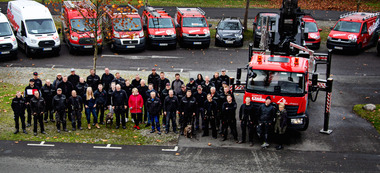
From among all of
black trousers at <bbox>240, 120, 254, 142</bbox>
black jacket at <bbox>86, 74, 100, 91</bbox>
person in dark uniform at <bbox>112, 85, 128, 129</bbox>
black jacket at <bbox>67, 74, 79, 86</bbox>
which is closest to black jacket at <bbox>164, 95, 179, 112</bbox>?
person in dark uniform at <bbox>112, 85, 128, 129</bbox>

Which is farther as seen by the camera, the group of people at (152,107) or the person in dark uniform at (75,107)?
the person in dark uniform at (75,107)

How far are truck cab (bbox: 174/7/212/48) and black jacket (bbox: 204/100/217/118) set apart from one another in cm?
1241

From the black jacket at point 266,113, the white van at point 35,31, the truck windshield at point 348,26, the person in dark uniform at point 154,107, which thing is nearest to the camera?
the black jacket at point 266,113

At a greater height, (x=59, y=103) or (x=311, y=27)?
(x=311, y=27)

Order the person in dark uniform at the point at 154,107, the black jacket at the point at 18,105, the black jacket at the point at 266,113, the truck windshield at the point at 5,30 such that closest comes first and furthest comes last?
the black jacket at the point at 266,113 < the black jacket at the point at 18,105 < the person in dark uniform at the point at 154,107 < the truck windshield at the point at 5,30

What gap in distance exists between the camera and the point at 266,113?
13.7m

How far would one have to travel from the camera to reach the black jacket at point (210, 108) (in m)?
14.5

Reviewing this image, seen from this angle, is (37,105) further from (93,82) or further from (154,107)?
(154,107)

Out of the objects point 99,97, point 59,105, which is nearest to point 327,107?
point 99,97

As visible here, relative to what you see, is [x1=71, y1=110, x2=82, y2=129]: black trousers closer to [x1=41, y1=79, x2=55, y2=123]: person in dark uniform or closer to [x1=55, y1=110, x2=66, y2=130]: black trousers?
[x1=55, y1=110, x2=66, y2=130]: black trousers

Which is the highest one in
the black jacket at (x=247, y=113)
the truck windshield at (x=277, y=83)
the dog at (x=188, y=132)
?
the truck windshield at (x=277, y=83)

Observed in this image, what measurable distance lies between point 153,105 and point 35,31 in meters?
12.9

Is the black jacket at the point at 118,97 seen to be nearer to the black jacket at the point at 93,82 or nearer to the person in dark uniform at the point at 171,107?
the person in dark uniform at the point at 171,107

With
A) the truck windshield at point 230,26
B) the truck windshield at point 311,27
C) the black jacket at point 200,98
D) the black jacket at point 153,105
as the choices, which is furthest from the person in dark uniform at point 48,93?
the truck windshield at point 311,27
